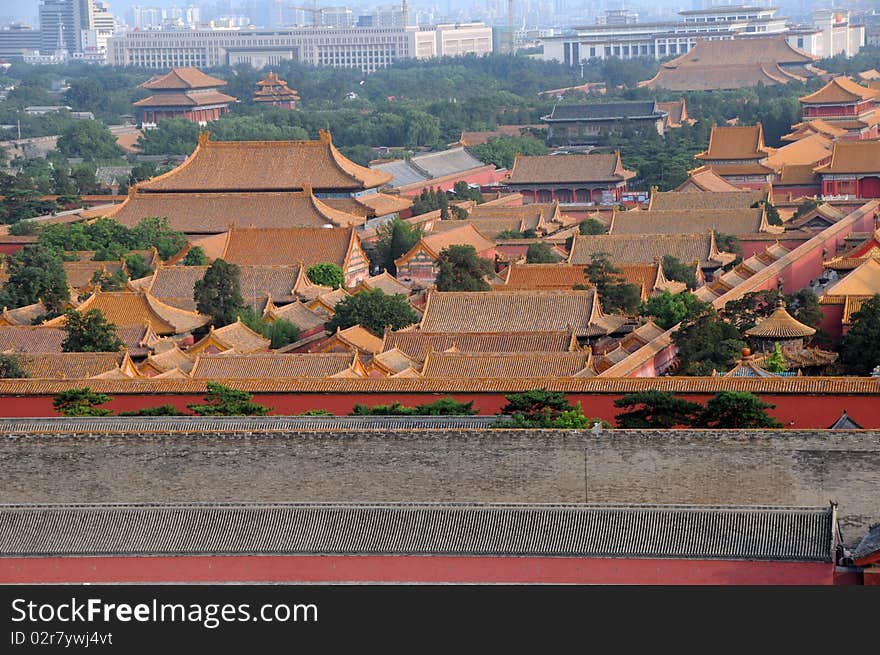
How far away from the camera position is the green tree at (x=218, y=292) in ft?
107

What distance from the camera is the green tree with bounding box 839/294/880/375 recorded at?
24.8 meters

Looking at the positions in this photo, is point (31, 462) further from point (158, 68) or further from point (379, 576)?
Answer: point (158, 68)

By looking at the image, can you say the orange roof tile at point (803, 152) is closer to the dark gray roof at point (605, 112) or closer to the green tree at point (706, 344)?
the dark gray roof at point (605, 112)

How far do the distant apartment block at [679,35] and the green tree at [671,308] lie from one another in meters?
90.9

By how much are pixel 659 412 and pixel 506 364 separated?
429 centimetres

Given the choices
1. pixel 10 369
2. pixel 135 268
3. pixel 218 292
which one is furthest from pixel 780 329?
pixel 135 268

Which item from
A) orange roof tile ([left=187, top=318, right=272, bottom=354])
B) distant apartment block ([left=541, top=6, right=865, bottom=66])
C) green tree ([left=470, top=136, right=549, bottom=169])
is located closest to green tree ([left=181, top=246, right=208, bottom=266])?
orange roof tile ([left=187, top=318, right=272, bottom=354])

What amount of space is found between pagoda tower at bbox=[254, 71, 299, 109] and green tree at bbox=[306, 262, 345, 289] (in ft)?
186

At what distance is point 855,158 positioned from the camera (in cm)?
5103

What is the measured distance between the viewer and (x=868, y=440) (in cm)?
1928

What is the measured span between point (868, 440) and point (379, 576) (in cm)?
499

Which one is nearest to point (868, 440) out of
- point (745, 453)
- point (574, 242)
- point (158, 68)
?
point (745, 453)

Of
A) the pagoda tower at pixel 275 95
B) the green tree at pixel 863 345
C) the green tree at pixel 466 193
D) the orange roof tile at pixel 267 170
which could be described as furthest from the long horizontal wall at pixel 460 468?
the pagoda tower at pixel 275 95
